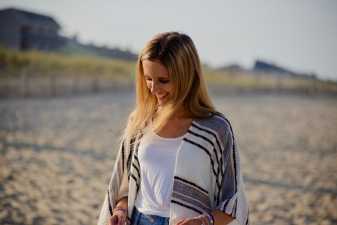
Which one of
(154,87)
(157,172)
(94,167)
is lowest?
(94,167)

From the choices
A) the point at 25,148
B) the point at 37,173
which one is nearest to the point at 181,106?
the point at 37,173

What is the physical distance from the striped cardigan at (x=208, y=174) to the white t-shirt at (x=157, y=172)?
6 centimetres

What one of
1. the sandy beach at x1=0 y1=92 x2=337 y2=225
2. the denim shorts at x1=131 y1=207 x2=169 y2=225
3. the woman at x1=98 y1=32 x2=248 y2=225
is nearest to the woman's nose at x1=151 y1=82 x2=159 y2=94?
the woman at x1=98 y1=32 x2=248 y2=225

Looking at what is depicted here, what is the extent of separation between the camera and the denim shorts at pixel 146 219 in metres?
2.01

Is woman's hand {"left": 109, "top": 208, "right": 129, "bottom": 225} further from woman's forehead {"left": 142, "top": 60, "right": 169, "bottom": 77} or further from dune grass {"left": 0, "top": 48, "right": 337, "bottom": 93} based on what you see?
dune grass {"left": 0, "top": 48, "right": 337, "bottom": 93}

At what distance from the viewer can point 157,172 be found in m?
2.06

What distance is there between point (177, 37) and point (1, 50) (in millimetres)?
29372

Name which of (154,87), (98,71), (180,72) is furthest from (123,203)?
(98,71)

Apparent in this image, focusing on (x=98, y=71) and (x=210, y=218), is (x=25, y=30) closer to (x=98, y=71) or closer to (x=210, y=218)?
(x=98, y=71)

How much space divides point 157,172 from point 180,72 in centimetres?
49

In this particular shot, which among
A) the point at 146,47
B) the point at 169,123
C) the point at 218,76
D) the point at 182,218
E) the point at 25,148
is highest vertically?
the point at 146,47

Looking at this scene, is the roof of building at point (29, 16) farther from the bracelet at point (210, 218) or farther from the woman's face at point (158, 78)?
the bracelet at point (210, 218)

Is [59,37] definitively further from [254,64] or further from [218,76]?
[254,64]

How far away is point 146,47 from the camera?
2033 millimetres
